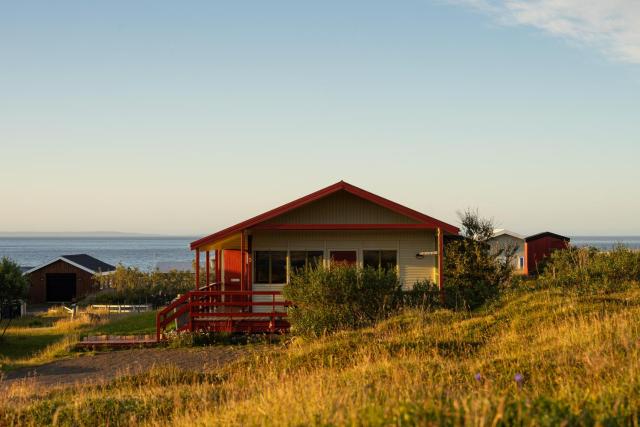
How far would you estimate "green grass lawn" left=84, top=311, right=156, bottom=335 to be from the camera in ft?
88.2

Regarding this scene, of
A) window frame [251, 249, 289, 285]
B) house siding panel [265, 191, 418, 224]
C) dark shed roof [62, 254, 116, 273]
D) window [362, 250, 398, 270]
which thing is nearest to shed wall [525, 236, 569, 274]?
window [362, 250, 398, 270]

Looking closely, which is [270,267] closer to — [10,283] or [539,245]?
[10,283]

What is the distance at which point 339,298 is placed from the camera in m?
19.5

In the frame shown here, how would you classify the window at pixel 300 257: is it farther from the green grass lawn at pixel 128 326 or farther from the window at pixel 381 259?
the green grass lawn at pixel 128 326

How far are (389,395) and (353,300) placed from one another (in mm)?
12385

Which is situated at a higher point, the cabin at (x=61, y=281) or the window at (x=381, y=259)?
the window at (x=381, y=259)

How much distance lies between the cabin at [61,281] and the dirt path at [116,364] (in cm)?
3257

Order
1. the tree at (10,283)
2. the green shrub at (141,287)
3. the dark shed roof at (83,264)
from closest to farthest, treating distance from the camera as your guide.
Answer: the tree at (10,283) < the green shrub at (141,287) < the dark shed roof at (83,264)

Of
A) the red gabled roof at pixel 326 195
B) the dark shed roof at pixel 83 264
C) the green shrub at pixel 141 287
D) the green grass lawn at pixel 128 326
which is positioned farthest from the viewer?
the dark shed roof at pixel 83 264

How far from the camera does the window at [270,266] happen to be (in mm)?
25594

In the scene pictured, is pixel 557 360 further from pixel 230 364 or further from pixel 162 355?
pixel 162 355

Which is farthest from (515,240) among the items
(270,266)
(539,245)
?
(270,266)

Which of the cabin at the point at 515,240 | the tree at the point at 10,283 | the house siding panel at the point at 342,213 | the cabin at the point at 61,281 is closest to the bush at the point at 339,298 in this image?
the house siding panel at the point at 342,213

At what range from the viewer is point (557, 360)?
→ 996 cm
